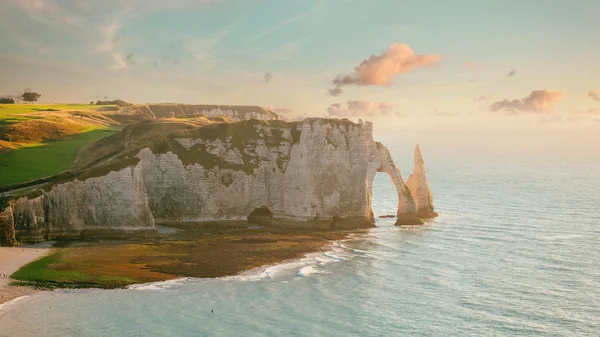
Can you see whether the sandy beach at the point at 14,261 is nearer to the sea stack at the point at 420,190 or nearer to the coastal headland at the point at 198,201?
the coastal headland at the point at 198,201

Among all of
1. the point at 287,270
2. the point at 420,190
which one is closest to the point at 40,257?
the point at 287,270

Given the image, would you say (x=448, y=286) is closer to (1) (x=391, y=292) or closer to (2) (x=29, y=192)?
(1) (x=391, y=292)

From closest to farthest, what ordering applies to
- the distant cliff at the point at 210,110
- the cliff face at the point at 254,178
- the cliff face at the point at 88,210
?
the cliff face at the point at 88,210
the cliff face at the point at 254,178
the distant cliff at the point at 210,110

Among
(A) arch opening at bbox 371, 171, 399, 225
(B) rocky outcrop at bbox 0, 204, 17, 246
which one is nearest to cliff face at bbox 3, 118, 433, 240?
(A) arch opening at bbox 371, 171, 399, 225

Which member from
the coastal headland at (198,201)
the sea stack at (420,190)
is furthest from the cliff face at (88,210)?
the sea stack at (420,190)

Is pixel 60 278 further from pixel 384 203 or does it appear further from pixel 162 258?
pixel 384 203

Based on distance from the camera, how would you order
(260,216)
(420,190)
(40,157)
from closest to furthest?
(260,216), (40,157), (420,190)

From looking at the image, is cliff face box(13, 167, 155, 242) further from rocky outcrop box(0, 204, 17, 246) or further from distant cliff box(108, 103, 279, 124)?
distant cliff box(108, 103, 279, 124)
